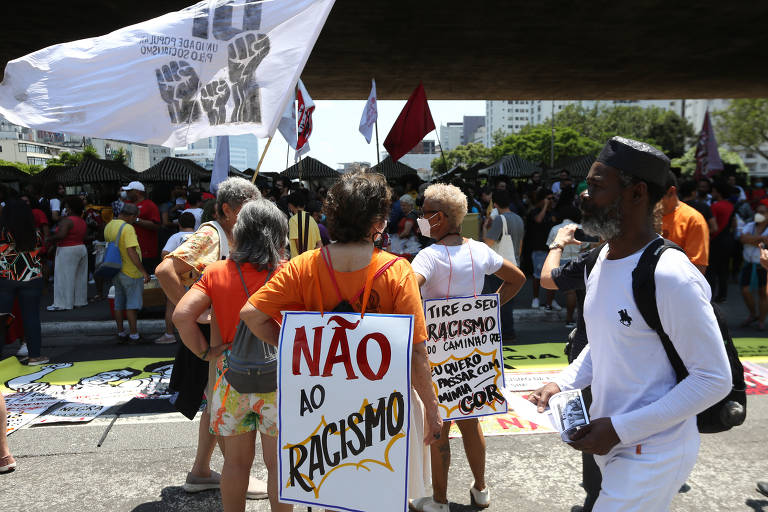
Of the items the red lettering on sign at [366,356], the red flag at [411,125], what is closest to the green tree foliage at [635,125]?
the red flag at [411,125]

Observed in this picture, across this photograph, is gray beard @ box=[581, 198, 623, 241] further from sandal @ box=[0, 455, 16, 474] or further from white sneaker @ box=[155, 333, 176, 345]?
white sneaker @ box=[155, 333, 176, 345]

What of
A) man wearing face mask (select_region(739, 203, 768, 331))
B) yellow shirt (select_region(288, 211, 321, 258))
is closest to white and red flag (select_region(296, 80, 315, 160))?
yellow shirt (select_region(288, 211, 321, 258))

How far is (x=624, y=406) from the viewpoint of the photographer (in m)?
1.92

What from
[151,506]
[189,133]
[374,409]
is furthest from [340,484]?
[189,133]

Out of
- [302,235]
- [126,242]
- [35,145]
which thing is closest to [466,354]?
[302,235]

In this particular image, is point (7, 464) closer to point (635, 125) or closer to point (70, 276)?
point (70, 276)

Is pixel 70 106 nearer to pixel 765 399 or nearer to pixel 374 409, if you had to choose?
pixel 374 409

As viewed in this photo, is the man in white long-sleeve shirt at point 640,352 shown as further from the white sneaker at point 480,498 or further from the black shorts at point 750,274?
the black shorts at point 750,274

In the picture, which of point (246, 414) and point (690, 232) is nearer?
point (246, 414)

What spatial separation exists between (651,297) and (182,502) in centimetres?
307

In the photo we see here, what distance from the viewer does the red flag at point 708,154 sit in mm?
18844

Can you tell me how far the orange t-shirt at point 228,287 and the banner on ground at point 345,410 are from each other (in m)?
0.61

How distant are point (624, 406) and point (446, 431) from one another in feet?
5.34

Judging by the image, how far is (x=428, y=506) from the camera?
10.9ft
